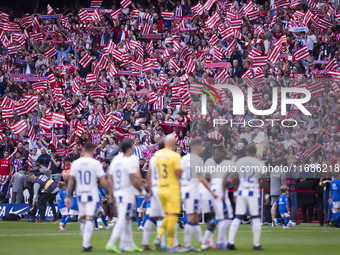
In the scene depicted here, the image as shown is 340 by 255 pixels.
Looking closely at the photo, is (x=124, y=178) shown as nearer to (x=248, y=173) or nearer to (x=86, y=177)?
(x=86, y=177)

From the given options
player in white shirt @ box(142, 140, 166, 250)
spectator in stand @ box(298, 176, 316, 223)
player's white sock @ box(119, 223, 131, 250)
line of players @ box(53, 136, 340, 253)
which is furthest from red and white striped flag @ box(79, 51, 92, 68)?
player's white sock @ box(119, 223, 131, 250)

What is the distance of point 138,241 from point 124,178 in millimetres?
3573

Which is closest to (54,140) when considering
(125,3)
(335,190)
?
(125,3)

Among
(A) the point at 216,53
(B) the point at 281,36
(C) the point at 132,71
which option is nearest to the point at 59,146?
(C) the point at 132,71

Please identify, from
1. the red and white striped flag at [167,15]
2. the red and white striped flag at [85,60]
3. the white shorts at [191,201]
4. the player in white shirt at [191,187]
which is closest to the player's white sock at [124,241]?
the player in white shirt at [191,187]

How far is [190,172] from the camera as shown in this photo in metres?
12.5

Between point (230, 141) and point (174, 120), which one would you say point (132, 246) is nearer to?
point (230, 141)

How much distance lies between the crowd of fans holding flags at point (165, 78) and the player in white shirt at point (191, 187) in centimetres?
877

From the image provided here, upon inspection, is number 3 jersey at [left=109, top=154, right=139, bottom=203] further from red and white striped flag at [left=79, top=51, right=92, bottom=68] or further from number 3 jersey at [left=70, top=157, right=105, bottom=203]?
red and white striped flag at [left=79, top=51, right=92, bottom=68]

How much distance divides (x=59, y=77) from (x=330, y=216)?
1876cm

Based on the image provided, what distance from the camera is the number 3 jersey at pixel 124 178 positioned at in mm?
12102

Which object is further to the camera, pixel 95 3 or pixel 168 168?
pixel 95 3

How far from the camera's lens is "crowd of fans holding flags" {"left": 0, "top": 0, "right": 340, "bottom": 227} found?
23.9 metres

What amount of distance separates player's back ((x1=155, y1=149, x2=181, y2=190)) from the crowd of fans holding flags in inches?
365
